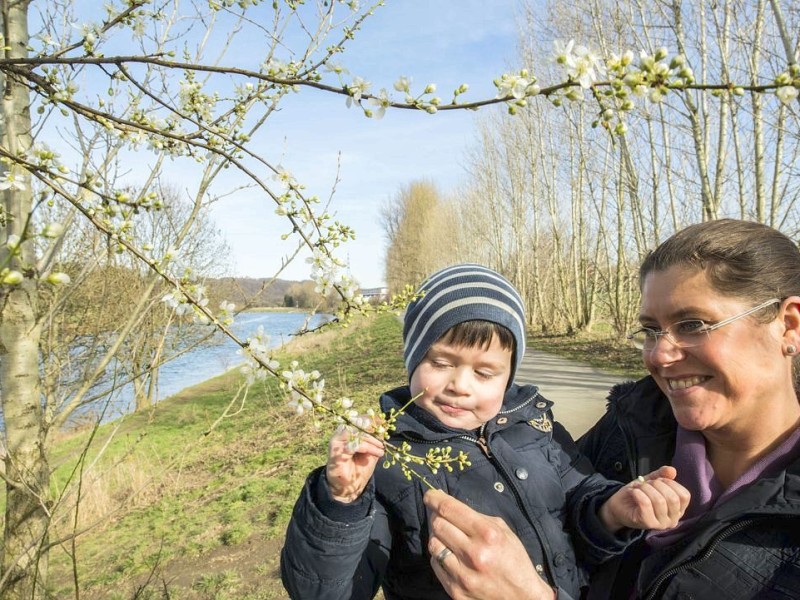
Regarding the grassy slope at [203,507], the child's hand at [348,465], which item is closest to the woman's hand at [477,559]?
A: the child's hand at [348,465]

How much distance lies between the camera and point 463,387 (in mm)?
1723

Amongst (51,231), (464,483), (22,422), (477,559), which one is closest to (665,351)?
(464,483)

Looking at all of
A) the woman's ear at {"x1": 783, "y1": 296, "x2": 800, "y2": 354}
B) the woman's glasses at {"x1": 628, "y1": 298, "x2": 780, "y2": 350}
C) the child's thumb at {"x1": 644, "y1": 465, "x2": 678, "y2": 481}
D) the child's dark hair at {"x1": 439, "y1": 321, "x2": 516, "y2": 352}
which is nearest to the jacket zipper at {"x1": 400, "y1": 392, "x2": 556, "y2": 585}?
the child's dark hair at {"x1": 439, "y1": 321, "x2": 516, "y2": 352}

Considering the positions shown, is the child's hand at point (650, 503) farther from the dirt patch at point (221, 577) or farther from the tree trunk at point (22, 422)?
the dirt patch at point (221, 577)

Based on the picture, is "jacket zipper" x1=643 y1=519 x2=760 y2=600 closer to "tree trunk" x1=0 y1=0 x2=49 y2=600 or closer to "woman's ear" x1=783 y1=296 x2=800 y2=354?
"woman's ear" x1=783 y1=296 x2=800 y2=354

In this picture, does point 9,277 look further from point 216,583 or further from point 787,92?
point 216,583

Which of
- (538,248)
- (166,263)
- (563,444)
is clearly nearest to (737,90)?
(166,263)

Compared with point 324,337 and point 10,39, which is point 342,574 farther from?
point 324,337

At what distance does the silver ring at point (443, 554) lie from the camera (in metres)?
1.28

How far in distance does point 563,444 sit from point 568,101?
1296mm

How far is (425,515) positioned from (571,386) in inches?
305

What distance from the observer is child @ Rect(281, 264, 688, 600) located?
1432 mm

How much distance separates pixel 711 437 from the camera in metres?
1.65

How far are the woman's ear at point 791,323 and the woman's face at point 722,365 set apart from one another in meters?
0.02
